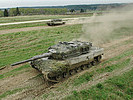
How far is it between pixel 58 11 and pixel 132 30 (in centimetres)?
8241

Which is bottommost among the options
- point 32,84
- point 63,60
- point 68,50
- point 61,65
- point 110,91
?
point 32,84

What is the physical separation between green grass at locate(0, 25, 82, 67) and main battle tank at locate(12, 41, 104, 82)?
609 centimetres

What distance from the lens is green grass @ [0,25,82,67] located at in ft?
60.6

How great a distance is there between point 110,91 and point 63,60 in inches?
161

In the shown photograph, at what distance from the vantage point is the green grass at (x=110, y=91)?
9.49 m

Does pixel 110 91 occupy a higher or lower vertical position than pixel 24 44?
higher

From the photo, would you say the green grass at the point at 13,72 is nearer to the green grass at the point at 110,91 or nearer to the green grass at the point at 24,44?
the green grass at the point at 24,44

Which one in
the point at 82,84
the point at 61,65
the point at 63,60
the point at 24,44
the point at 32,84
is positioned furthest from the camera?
the point at 24,44

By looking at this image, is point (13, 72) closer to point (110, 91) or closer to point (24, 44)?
point (110, 91)

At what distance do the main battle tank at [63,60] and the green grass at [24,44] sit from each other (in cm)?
609

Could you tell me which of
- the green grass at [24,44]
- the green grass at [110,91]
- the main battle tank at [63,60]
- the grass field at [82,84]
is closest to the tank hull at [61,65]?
the main battle tank at [63,60]

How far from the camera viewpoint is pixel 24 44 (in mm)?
23297

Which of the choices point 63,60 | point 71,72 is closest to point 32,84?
point 63,60

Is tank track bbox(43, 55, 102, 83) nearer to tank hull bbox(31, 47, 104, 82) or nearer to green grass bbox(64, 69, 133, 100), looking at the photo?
tank hull bbox(31, 47, 104, 82)
